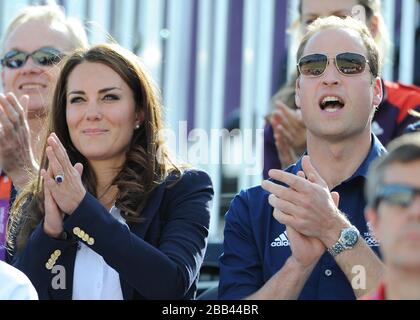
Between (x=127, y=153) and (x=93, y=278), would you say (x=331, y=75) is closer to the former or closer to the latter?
(x=127, y=153)

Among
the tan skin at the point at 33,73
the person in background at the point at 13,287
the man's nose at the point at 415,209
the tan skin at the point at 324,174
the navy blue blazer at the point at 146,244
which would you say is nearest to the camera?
the man's nose at the point at 415,209

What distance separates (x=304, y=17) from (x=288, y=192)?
177cm

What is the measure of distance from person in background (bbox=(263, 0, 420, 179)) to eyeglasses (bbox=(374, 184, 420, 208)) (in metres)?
2.13

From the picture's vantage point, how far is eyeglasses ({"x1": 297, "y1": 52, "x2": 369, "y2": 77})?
432cm

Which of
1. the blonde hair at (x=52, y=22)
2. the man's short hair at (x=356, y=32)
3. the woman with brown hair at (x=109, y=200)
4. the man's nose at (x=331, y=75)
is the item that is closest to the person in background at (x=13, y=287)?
the woman with brown hair at (x=109, y=200)

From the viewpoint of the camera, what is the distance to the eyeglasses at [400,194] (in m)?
2.94

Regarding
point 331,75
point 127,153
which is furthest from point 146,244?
point 331,75

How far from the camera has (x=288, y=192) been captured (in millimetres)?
3830

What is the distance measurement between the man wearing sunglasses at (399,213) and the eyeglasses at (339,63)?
127cm

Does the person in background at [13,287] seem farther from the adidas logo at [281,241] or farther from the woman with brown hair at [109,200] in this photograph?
the adidas logo at [281,241]

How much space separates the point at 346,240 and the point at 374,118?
1.43 m
